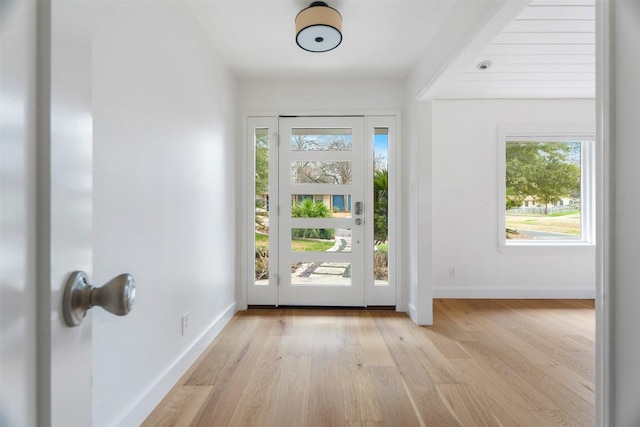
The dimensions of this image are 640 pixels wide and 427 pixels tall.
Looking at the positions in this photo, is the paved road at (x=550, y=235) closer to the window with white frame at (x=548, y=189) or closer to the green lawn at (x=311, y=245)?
the window with white frame at (x=548, y=189)

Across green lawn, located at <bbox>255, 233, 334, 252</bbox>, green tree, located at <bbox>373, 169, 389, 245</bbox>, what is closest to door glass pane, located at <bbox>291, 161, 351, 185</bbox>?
green tree, located at <bbox>373, 169, 389, 245</bbox>

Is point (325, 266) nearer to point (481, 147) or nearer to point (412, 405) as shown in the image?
point (412, 405)

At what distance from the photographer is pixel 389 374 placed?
6.37 ft

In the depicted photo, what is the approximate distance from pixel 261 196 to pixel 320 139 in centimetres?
87

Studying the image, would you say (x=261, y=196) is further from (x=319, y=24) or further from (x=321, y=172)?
(x=319, y=24)

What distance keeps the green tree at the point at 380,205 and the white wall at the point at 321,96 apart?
2.30 ft

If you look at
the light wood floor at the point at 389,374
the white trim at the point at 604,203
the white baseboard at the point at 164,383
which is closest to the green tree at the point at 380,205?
the light wood floor at the point at 389,374

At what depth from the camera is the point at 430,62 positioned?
97.7 inches

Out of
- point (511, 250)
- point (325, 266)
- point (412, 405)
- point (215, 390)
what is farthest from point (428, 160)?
point (215, 390)

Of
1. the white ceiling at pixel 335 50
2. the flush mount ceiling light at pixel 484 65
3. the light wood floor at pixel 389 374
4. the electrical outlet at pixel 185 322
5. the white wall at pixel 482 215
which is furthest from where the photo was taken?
the white wall at pixel 482 215

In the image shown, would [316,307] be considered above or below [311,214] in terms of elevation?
below

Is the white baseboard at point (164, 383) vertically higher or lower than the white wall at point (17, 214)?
lower

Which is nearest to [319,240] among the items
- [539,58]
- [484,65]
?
[484,65]

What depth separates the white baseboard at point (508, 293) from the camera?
142 inches
